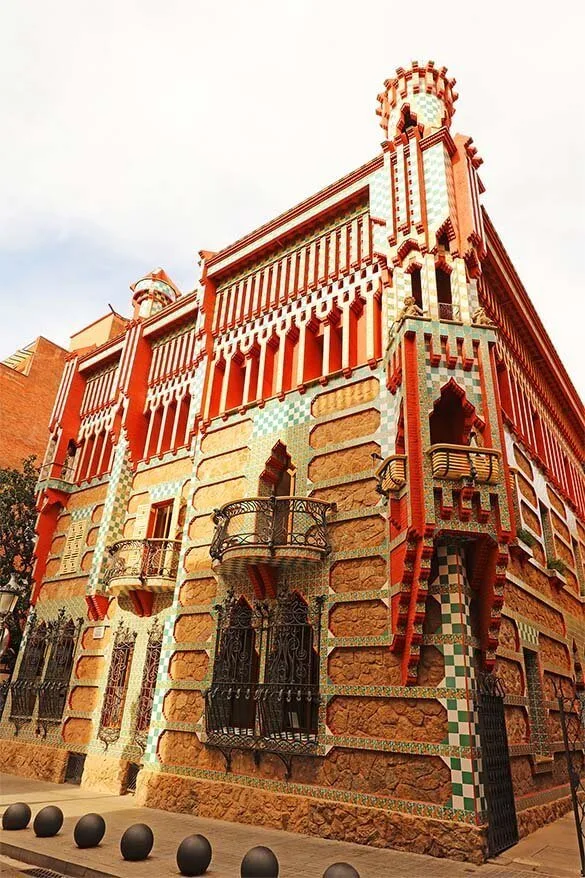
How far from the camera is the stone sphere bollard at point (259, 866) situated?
5203 mm

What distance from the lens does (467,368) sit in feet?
31.3

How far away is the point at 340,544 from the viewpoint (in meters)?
10.0

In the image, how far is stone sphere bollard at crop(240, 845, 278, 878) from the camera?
5.20m

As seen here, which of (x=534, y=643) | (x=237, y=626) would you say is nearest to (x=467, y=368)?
(x=534, y=643)

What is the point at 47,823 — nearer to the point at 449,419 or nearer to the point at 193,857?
the point at 193,857

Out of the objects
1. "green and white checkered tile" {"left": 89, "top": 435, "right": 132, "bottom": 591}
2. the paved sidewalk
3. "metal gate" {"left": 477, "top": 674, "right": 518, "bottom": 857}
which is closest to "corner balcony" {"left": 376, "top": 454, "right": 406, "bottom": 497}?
"metal gate" {"left": 477, "top": 674, "right": 518, "bottom": 857}

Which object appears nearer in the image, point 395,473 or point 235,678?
point 395,473

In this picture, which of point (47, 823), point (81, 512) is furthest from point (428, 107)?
point (47, 823)

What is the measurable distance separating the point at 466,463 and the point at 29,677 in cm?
1344

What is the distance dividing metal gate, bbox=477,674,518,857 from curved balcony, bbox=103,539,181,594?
699 centimetres

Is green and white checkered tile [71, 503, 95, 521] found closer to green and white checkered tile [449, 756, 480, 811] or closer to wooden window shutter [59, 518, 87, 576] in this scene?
wooden window shutter [59, 518, 87, 576]

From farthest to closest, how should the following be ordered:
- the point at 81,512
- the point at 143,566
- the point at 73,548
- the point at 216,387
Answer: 1. the point at 81,512
2. the point at 73,548
3. the point at 216,387
4. the point at 143,566

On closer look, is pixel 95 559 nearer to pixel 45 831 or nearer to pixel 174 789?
pixel 174 789

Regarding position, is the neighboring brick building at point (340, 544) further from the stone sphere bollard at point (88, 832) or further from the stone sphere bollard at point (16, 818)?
the stone sphere bollard at point (16, 818)
